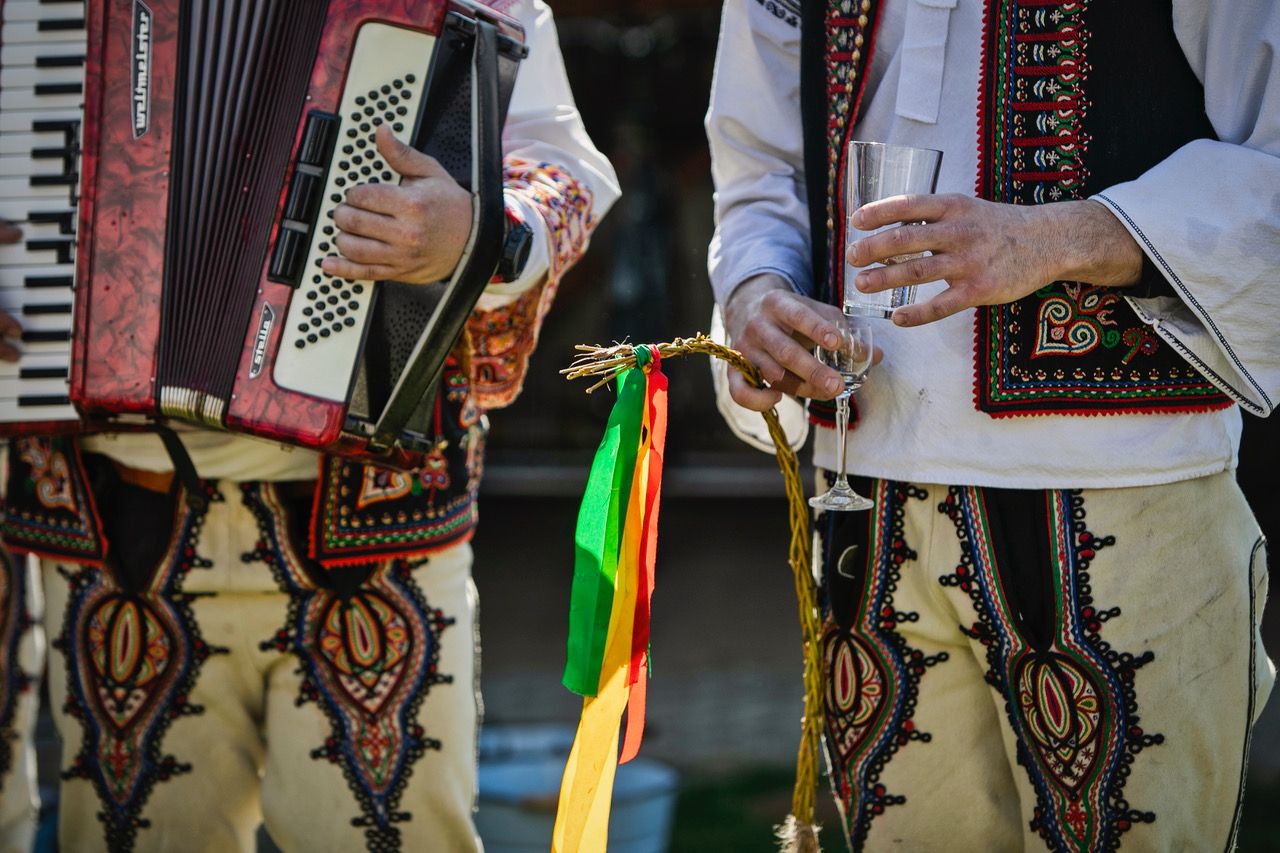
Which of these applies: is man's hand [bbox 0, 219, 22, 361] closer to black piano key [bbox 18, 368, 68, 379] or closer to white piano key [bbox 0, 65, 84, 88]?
black piano key [bbox 18, 368, 68, 379]

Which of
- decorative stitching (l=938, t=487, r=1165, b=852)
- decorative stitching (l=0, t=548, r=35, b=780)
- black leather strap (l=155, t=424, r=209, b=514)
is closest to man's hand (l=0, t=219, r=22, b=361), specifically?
black leather strap (l=155, t=424, r=209, b=514)

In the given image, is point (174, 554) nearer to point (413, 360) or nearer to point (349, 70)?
point (413, 360)

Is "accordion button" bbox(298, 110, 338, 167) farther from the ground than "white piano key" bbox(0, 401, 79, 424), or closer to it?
farther from the ground

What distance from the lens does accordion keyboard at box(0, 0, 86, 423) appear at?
187 centimetres

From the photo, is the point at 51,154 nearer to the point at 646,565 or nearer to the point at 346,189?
the point at 346,189

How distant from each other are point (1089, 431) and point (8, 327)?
1464 millimetres

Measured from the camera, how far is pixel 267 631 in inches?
76.2

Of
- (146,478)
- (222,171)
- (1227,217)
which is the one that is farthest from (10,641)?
(1227,217)

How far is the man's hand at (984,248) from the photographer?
137cm

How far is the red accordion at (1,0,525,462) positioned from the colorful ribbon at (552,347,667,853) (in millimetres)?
373

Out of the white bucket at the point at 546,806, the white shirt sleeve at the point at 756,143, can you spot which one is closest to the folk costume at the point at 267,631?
the white shirt sleeve at the point at 756,143

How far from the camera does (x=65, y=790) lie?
2.03 metres

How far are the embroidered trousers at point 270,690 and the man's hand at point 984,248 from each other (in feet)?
2.96

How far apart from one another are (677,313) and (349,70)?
4.62m
